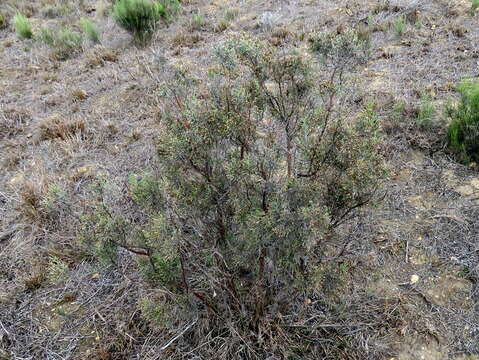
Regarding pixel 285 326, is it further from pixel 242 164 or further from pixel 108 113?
pixel 108 113

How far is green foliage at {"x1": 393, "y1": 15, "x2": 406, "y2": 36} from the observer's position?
5562 mm

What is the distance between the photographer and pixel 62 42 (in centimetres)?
706

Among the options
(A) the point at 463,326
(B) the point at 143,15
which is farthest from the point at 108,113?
(A) the point at 463,326

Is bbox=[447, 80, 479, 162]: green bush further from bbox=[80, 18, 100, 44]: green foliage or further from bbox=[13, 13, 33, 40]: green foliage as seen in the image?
bbox=[13, 13, 33, 40]: green foliage

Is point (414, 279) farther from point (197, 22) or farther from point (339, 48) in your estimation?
point (197, 22)

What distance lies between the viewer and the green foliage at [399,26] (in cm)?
556

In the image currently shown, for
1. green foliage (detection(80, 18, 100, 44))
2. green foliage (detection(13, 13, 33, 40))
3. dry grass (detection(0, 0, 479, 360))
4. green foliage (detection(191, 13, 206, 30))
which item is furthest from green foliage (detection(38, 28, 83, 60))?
green foliage (detection(191, 13, 206, 30))

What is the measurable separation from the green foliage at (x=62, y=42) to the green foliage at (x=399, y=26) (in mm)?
5182

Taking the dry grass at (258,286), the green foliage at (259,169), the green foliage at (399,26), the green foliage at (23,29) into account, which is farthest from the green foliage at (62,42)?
the green foliage at (259,169)

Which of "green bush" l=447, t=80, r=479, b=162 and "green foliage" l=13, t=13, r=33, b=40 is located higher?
"green foliage" l=13, t=13, r=33, b=40

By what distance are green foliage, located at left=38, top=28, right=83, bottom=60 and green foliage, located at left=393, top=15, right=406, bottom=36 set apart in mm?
5182

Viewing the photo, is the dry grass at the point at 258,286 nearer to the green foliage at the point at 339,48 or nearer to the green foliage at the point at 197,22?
the green foliage at the point at 339,48

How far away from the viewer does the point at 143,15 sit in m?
6.80

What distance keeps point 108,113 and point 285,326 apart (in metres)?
3.74
